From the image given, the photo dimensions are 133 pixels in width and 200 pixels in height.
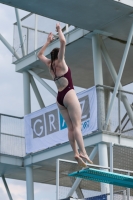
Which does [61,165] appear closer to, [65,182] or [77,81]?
[65,182]

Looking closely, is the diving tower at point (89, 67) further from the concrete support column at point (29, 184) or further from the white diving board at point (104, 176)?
the white diving board at point (104, 176)

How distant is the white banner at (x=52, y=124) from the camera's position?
2609 cm

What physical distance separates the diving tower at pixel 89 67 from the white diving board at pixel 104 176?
4370 millimetres

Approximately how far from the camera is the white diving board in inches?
595

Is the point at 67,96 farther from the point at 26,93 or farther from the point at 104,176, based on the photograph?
the point at 26,93

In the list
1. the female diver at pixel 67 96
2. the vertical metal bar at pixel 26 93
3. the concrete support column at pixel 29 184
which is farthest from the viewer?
the vertical metal bar at pixel 26 93

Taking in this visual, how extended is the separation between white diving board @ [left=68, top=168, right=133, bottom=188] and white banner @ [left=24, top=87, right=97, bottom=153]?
891 cm

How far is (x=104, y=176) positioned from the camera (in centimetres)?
1599

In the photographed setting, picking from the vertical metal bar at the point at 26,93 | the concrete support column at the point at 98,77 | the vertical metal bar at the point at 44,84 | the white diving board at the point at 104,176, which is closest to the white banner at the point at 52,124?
the concrete support column at the point at 98,77

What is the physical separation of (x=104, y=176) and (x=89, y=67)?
14895 millimetres

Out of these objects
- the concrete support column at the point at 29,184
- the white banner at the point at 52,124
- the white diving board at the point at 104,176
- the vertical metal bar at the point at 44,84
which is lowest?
the white diving board at the point at 104,176

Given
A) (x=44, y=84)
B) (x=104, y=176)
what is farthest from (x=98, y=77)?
(x=104, y=176)

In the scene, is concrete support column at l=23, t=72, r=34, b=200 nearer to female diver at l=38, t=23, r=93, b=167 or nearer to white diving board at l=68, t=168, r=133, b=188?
white diving board at l=68, t=168, r=133, b=188

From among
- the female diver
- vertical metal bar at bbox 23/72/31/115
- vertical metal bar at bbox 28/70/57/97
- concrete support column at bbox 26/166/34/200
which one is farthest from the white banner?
the female diver
